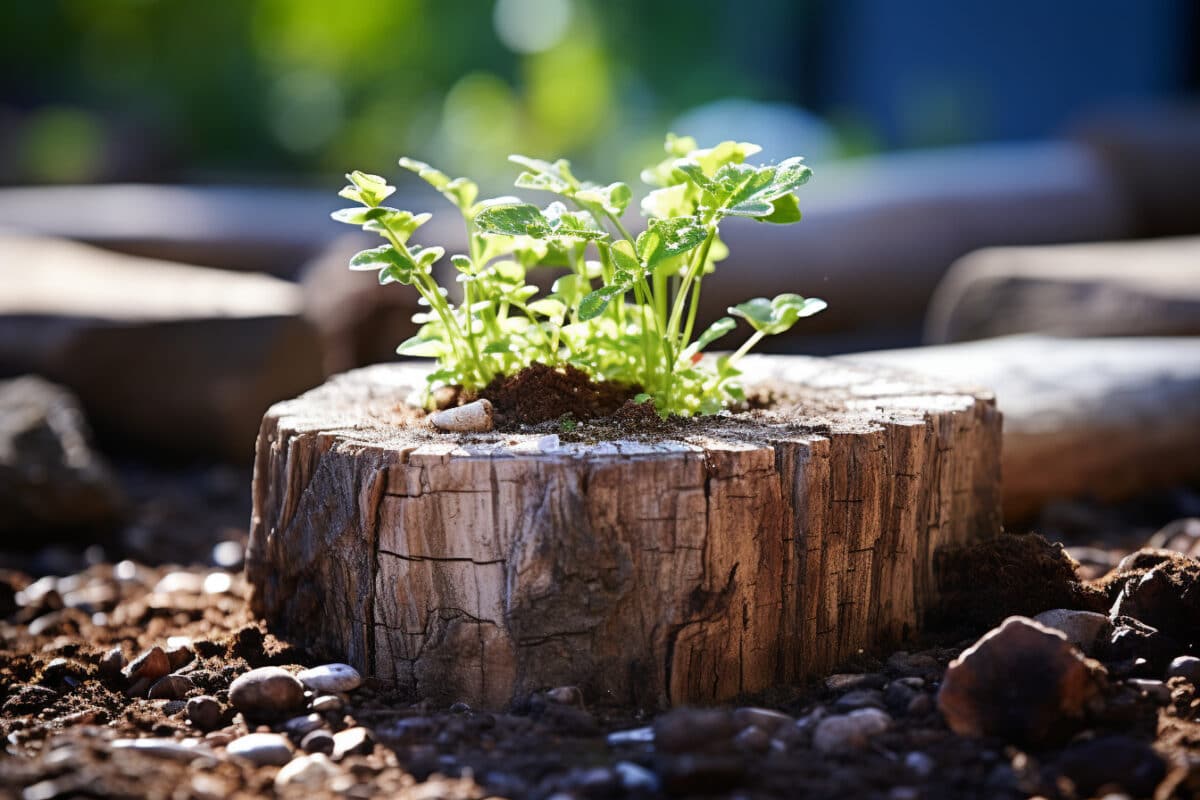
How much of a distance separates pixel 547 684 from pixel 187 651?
0.71 meters

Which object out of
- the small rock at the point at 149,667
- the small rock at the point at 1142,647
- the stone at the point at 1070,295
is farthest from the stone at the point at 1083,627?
the stone at the point at 1070,295

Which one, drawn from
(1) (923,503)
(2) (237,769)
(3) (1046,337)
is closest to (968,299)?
(3) (1046,337)

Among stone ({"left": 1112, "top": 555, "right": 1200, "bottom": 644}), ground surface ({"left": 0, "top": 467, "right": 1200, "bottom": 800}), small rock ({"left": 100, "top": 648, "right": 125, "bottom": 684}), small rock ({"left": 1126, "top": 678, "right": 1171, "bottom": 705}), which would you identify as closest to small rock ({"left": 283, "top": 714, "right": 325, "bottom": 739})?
ground surface ({"left": 0, "top": 467, "right": 1200, "bottom": 800})

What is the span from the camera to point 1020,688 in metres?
1.63

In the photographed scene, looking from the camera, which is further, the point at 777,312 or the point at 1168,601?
the point at 777,312

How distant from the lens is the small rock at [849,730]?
1.61 m

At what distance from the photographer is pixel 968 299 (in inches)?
187

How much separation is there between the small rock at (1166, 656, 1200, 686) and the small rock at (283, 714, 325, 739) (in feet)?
4.30

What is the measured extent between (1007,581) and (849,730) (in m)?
0.63

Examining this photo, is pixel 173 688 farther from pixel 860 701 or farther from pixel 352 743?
pixel 860 701

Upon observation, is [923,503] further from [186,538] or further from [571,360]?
[186,538]

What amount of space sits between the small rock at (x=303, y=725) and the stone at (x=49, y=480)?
1.86 meters

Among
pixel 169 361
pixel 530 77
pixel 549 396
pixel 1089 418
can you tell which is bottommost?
pixel 1089 418

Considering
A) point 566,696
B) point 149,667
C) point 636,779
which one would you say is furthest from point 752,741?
point 149,667
